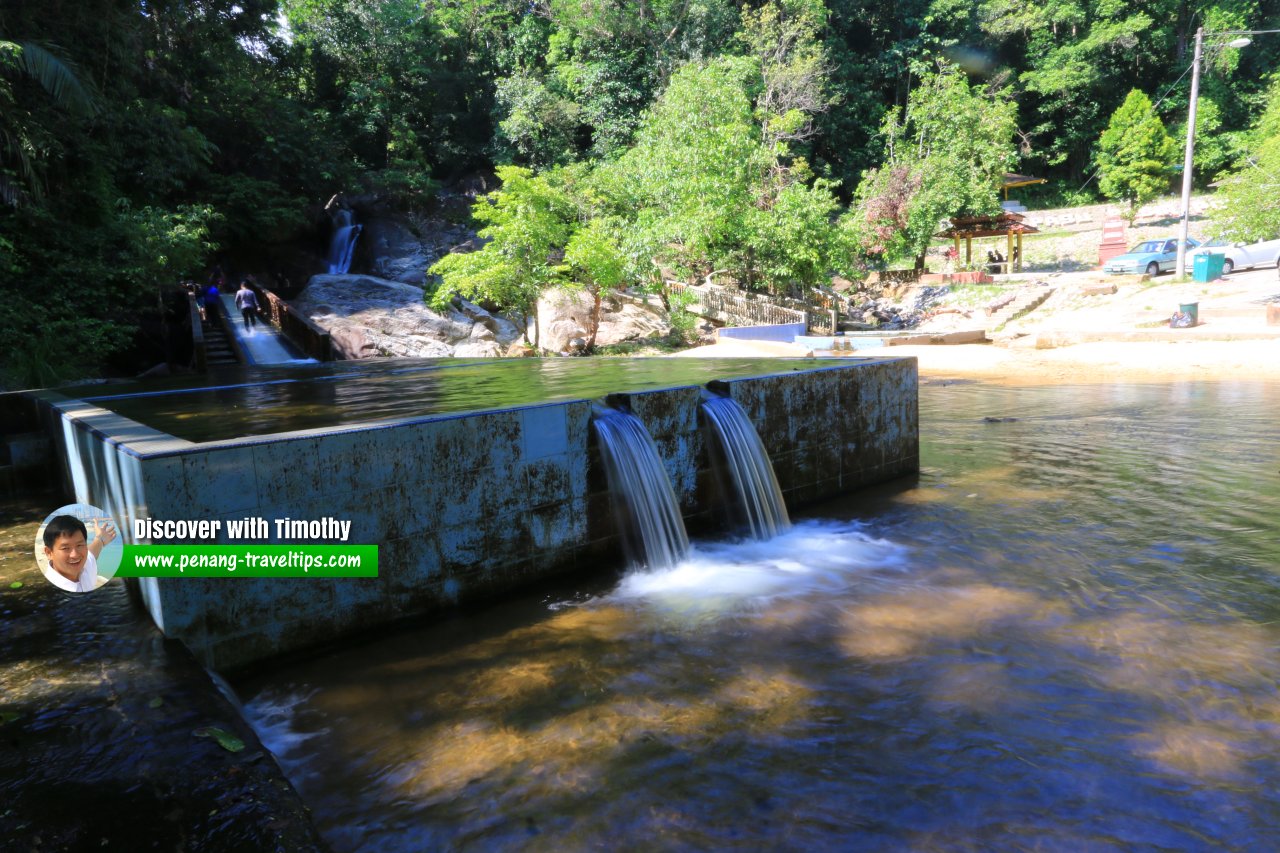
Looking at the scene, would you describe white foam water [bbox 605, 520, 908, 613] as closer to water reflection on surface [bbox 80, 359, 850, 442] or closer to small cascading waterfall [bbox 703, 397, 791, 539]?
small cascading waterfall [bbox 703, 397, 791, 539]

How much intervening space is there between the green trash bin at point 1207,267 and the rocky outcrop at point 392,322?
2429 cm

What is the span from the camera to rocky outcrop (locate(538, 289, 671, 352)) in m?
25.1

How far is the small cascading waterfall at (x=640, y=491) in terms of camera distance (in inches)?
246

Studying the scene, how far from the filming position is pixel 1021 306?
2983 cm

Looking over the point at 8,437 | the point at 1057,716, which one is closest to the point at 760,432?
the point at 1057,716

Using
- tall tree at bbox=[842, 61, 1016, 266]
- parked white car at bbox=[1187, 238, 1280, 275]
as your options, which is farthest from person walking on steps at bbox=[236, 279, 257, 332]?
parked white car at bbox=[1187, 238, 1280, 275]

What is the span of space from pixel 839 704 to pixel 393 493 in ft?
9.98

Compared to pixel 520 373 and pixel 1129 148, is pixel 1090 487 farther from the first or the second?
pixel 1129 148

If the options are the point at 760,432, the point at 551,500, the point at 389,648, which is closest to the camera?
the point at 389,648

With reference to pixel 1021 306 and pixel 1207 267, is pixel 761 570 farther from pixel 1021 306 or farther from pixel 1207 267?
pixel 1207 267

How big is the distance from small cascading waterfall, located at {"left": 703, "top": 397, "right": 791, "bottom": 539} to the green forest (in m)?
12.5

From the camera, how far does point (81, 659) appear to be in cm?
396

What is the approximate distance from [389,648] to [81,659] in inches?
63.4

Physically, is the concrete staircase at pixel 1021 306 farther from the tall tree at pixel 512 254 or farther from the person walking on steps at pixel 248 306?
the person walking on steps at pixel 248 306
